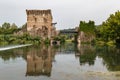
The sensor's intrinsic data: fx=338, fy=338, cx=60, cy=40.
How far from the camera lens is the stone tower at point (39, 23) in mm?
112000

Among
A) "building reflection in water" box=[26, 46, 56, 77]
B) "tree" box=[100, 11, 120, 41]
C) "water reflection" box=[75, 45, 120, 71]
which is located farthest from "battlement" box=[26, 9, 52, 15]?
"building reflection in water" box=[26, 46, 56, 77]

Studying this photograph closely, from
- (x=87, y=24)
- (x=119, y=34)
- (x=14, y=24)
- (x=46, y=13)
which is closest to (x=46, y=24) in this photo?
(x=46, y=13)

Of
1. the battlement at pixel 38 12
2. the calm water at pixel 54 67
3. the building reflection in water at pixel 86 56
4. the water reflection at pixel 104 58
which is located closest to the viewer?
A: the calm water at pixel 54 67

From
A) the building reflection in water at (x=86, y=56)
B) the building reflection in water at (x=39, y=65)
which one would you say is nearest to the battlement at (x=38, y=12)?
the building reflection in water at (x=86, y=56)

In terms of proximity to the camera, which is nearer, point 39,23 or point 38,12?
point 38,12

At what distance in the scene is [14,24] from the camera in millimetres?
155625

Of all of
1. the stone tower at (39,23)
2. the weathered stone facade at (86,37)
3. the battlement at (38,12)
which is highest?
the battlement at (38,12)

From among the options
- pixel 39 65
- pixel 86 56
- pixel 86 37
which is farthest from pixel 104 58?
pixel 86 37

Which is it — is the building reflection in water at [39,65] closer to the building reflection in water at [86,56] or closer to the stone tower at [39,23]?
the building reflection in water at [86,56]

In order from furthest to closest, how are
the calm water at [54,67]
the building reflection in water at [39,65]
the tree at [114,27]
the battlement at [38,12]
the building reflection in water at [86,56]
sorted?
the battlement at [38,12] → the tree at [114,27] → the building reflection in water at [86,56] → the building reflection in water at [39,65] → the calm water at [54,67]

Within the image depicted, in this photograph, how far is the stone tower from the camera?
367 feet

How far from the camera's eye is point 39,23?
4464 inches

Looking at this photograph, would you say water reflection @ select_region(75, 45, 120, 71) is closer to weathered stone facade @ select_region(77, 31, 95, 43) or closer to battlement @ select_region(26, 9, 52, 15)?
weathered stone facade @ select_region(77, 31, 95, 43)

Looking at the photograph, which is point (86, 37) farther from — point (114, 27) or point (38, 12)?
point (114, 27)
